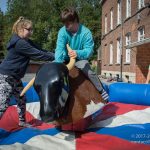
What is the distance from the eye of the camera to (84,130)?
508cm

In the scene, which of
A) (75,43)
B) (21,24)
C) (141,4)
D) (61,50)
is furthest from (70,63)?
(141,4)

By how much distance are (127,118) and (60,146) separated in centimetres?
171

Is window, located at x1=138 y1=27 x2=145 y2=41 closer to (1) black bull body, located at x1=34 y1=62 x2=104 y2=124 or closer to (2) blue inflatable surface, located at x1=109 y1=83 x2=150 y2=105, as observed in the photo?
(2) blue inflatable surface, located at x1=109 y1=83 x2=150 y2=105

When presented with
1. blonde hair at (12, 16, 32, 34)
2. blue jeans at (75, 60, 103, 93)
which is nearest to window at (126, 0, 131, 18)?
blonde hair at (12, 16, 32, 34)

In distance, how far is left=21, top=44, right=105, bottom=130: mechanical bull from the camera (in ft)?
13.0

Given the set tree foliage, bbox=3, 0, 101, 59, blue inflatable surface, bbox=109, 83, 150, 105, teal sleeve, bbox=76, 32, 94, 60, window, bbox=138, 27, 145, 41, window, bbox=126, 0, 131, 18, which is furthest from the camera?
tree foliage, bbox=3, 0, 101, 59

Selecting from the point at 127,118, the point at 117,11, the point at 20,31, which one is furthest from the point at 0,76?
the point at 117,11

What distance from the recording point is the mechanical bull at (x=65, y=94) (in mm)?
3977

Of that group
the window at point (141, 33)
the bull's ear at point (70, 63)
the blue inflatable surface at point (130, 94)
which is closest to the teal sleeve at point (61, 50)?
the bull's ear at point (70, 63)

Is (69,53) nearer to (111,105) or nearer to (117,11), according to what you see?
(111,105)

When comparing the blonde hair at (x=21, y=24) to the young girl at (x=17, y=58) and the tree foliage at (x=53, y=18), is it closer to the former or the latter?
the young girl at (x=17, y=58)

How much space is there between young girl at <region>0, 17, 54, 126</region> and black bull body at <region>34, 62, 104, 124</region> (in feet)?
2.19

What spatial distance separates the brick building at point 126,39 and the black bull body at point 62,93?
1177 cm

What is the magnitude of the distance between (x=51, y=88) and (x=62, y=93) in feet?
0.61
